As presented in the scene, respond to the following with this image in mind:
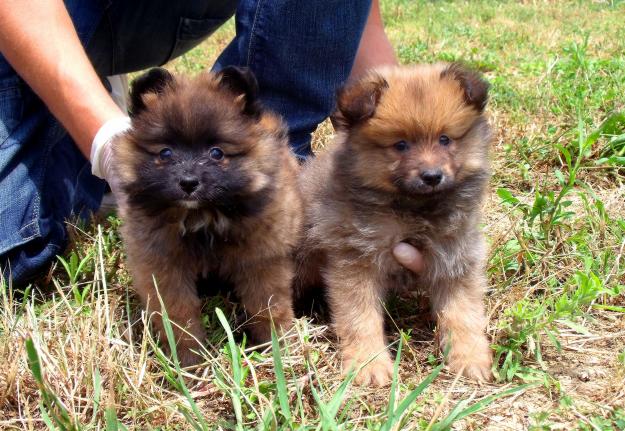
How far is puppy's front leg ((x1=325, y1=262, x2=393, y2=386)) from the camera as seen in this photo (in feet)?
9.26

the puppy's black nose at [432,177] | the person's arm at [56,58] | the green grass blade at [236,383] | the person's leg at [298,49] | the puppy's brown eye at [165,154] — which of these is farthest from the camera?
the person's leg at [298,49]

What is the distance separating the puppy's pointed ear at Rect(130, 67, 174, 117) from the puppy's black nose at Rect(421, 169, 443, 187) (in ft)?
3.77

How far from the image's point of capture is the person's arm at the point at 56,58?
10.0 feet

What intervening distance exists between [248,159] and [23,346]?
1.18 metres

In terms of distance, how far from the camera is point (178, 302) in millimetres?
2758

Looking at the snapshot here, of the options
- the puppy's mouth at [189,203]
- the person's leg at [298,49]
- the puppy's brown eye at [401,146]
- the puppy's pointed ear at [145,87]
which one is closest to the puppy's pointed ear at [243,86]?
the puppy's pointed ear at [145,87]

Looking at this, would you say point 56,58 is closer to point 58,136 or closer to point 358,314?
point 58,136

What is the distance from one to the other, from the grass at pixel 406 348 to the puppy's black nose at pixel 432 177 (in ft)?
2.14

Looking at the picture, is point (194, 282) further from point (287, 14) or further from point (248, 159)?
point (287, 14)

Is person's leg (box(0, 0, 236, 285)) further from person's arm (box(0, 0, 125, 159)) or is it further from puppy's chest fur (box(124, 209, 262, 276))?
puppy's chest fur (box(124, 209, 262, 276))

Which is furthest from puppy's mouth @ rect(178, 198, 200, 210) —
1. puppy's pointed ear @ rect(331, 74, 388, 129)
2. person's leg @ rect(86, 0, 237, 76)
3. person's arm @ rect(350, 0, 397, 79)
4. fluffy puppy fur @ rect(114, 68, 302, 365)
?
person's arm @ rect(350, 0, 397, 79)

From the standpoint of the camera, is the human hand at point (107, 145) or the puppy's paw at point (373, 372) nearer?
the puppy's paw at point (373, 372)

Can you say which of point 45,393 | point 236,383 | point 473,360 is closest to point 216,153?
point 236,383

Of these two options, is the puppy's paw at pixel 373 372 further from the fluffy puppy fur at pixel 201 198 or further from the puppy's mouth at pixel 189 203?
the puppy's mouth at pixel 189 203
